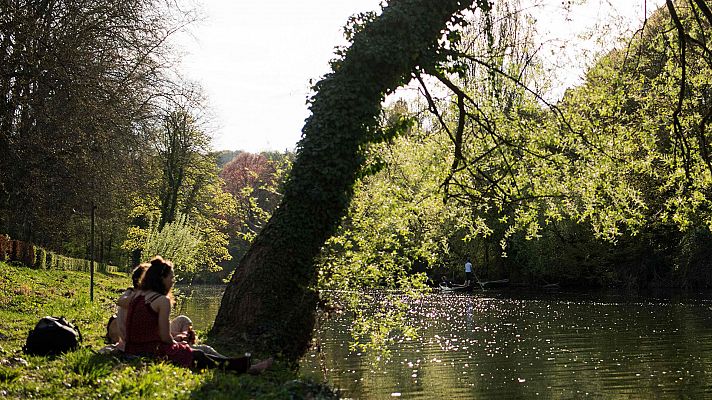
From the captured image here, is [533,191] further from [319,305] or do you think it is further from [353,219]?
[319,305]

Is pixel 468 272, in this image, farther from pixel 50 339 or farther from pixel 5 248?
pixel 50 339

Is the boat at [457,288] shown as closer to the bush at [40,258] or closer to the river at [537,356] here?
the river at [537,356]

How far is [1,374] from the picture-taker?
21.2 ft

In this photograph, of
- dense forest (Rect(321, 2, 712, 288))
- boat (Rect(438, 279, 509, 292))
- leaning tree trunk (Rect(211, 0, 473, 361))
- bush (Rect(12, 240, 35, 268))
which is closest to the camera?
leaning tree trunk (Rect(211, 0, 473, 361))

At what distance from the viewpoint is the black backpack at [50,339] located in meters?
7.65

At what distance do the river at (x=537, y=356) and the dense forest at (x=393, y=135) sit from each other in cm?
180

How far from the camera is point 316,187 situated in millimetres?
9336

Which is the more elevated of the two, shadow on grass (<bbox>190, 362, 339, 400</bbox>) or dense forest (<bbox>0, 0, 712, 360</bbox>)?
dense forest (<bbox>0, 0, 712, 360</bbox>)

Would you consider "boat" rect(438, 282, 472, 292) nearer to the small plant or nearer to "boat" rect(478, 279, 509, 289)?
"boat" rect(478, 279, 509, 289)

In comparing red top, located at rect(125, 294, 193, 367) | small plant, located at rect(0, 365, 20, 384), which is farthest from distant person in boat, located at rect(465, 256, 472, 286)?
small plant, located at rect(0, 365, 20, 384)

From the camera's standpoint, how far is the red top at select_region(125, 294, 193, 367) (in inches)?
299

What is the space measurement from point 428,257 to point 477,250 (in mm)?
29368

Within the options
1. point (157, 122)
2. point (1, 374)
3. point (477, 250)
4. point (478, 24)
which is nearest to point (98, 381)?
point (1, 374)

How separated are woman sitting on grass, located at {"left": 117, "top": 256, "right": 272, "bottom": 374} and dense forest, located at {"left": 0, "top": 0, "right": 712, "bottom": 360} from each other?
1519 millimetres
